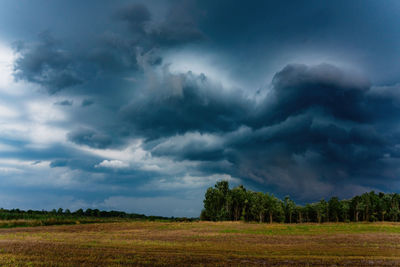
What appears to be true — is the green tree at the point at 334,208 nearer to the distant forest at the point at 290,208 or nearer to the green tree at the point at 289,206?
the distant forest at the point at 290,208

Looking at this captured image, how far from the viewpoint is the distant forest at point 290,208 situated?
471 ft

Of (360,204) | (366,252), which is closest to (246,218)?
(360,204)

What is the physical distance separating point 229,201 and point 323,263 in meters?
127

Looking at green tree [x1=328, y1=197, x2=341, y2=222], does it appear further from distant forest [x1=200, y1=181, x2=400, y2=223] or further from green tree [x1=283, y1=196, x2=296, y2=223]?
green tree [x1=283, y1=196, x2=296, y2=223]

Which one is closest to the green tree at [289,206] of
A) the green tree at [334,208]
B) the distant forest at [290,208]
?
the distant forest at [290,208]

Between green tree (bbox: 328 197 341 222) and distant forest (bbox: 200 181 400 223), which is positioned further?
green tree (bbox: 328 197 341 222)

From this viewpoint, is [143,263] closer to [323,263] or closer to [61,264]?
[61,264]

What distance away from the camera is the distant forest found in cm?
14350

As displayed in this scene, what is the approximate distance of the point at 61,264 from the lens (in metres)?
22.0

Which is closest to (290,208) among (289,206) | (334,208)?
(289,206)

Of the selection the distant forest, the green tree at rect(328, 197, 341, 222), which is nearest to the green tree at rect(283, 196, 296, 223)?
the distant forest

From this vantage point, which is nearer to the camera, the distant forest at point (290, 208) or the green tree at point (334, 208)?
the distant forest at point (290, 208)

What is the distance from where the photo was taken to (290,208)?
492ft

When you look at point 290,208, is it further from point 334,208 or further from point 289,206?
point 334,208
